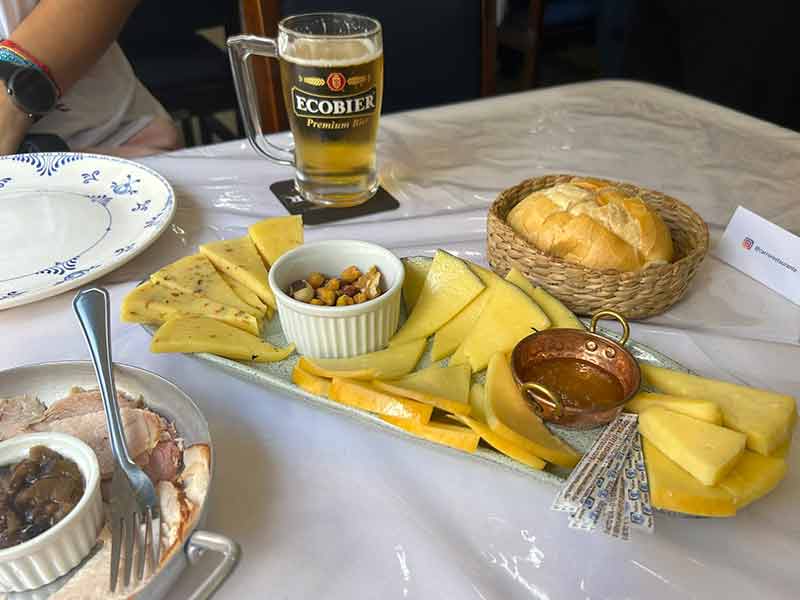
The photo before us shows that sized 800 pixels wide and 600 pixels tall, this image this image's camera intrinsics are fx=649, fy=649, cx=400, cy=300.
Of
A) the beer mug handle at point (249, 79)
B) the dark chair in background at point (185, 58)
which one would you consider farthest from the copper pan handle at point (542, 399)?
the dark chair in background at point (185, 58)

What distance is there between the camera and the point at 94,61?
4.04 ft

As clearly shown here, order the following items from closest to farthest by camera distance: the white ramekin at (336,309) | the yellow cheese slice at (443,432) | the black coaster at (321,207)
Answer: the yellow cheese slice at (443,432)
the white ramekin at (336,309)
the black coaster at (321,207)

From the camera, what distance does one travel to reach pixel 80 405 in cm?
56

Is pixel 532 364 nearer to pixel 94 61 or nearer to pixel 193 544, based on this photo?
pixel 193 544

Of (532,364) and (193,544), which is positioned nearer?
(193,544)

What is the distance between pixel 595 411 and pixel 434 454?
0.47 feet

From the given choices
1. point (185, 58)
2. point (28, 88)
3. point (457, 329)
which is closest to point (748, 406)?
point (457, 329)

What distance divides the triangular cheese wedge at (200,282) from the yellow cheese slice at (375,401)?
17 cm

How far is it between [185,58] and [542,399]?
2175 mm

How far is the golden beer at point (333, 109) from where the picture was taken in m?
0.85

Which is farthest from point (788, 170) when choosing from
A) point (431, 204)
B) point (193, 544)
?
point (193, 544)

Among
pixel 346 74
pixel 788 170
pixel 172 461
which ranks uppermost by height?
pixel 346 74

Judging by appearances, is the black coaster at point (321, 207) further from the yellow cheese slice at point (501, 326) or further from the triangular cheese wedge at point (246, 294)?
the yellow cheese slice at point (501, 326)

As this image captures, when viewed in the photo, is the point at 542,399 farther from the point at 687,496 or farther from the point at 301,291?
the point at 301,291
